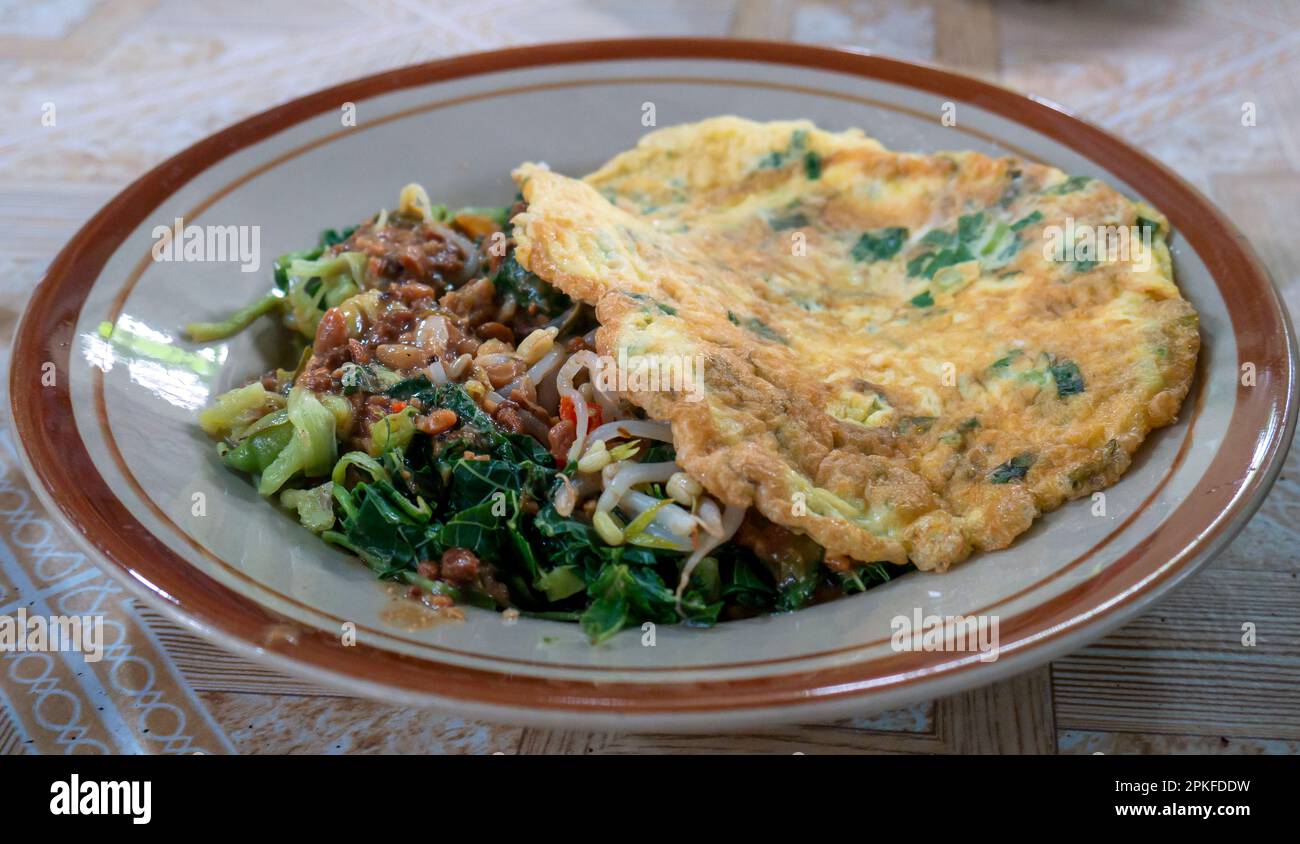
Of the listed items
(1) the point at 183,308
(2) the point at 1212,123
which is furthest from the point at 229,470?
(2) the point at 1212,123

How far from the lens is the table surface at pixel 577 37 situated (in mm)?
2777

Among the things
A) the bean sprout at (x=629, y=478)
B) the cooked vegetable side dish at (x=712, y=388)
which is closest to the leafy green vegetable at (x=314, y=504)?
Answer: the cooked vegetable side dish at (x=712, y=388)

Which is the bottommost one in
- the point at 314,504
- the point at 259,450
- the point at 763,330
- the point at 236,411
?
the point at 314,504

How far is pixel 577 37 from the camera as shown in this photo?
6.70 meters

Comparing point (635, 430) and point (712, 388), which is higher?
point (712, 388)

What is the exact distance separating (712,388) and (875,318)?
3.24 feet

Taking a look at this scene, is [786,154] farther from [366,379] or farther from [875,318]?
[366,379]

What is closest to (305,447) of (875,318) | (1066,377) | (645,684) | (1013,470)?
(645,684)

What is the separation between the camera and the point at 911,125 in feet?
15.0

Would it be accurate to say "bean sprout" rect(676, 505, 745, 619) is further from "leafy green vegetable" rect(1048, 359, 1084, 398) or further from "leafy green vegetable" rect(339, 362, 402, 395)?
"leafy green vegetable" rect(339, 362, 402, 395)

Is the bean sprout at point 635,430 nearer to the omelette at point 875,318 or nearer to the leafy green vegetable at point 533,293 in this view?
the omelette at point 875,318

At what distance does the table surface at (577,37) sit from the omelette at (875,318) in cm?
54

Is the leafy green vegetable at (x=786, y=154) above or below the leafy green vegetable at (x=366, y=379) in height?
above

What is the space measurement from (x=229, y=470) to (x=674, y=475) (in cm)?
141
